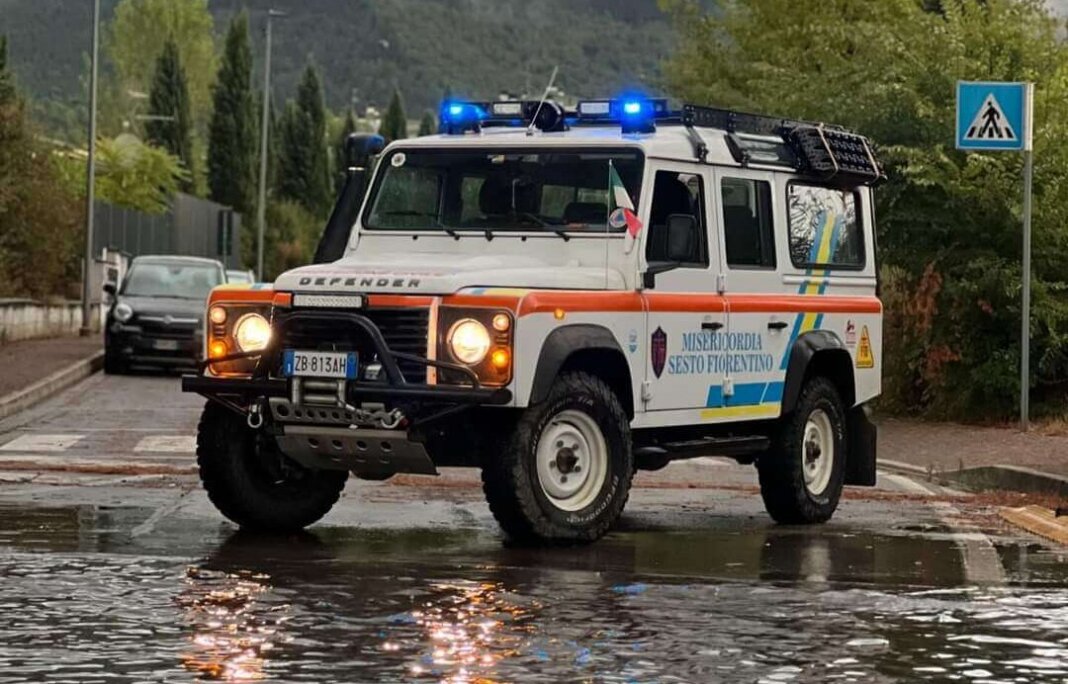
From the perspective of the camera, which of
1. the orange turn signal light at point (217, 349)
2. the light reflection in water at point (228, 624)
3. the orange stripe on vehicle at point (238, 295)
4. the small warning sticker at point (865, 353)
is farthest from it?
the small warning sticker at point (865, 353)

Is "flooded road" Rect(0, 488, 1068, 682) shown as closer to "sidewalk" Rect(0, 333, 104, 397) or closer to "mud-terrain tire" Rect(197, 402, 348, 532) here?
"mud-terrain tire" Rect(197, 402, 348, 532)

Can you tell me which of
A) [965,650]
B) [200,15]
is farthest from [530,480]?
[200,15]

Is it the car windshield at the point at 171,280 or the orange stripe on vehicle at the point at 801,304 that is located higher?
the car windshield at the point at 171,280

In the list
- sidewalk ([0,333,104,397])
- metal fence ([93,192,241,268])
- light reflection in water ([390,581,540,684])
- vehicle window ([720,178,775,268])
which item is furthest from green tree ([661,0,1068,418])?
metal fence ([93,192,241,268])

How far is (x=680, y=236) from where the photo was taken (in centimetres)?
1354

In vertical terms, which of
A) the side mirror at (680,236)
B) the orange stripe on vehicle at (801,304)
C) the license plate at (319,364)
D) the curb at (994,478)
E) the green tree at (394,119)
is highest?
the green tree at (394,119)

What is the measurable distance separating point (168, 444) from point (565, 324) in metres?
8.78

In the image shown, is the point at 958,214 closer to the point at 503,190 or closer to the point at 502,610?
the point at 503,190

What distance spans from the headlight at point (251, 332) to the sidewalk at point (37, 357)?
556 inches

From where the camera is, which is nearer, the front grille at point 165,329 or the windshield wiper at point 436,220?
the windshield wiper at point 436,220

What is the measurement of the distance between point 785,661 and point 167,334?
26.8 meters

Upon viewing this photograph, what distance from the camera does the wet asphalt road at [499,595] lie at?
8.49 m

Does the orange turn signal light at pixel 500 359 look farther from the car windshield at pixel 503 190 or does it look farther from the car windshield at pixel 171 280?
the car windshield at pixel 171 280

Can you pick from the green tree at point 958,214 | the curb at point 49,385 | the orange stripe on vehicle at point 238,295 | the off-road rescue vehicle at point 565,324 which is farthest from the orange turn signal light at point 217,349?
the green tree at point 958,214
